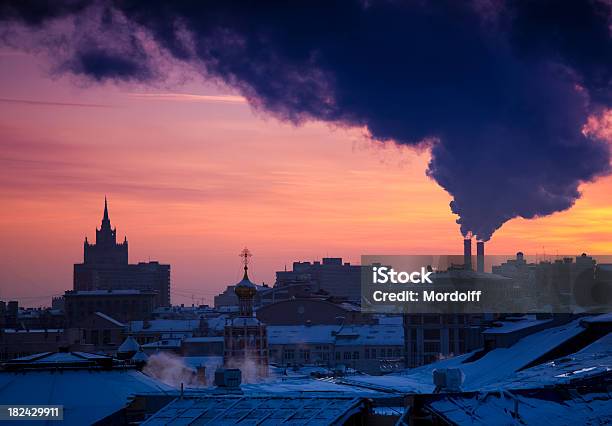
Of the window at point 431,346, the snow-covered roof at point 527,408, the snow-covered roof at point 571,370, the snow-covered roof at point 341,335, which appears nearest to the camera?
the snow-covered roof at point 527,408

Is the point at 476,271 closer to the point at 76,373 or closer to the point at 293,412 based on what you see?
the point at 76,373

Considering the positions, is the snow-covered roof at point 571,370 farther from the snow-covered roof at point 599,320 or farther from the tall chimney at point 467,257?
the tall chimney at point 467,257

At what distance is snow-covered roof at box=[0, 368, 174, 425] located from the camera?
183ft

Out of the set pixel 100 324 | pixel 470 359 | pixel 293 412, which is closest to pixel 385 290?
pixel 100 324

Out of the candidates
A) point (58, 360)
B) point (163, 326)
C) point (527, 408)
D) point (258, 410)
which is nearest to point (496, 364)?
point (58, 360)

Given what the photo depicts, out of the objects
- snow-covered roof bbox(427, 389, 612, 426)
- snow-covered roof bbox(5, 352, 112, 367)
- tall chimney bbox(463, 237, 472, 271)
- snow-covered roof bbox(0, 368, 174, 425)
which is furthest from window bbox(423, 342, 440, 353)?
snow-covered roof bbox(427, 389, 612, 426)

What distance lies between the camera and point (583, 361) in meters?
52.3

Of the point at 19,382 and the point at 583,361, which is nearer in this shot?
the point at 583,361

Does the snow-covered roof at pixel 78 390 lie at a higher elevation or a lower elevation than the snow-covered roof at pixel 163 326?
lower

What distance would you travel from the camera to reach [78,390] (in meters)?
58.9

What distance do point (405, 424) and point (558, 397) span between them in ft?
16.7

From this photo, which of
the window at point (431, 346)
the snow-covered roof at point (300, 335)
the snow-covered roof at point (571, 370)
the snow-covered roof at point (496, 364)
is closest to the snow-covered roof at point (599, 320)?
the snow-covered roof at point (496, 364)

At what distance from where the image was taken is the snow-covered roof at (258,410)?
42.3 metres

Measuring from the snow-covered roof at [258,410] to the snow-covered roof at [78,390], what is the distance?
10908 millimetres
